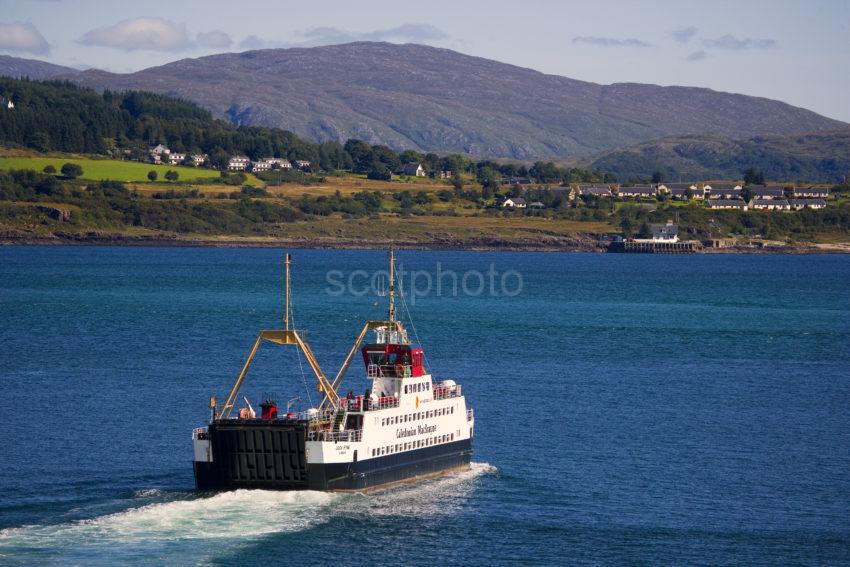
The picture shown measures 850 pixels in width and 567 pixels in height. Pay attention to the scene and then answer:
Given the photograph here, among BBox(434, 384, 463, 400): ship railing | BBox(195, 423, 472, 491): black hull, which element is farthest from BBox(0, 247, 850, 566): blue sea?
BBox(434, 384, 463, 400): ship railing

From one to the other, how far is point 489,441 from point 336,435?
12255 millimetres

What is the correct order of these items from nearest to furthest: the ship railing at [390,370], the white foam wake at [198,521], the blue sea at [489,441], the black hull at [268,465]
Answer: the white foam wake at [198,521], the blue sea at [489,441], the black hull at [268,465], the ship railing at [390,370]

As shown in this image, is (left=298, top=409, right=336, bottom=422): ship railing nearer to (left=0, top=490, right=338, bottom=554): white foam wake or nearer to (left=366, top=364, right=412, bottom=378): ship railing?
(left=0, top=490, right=338, bottom=554): white foam wake

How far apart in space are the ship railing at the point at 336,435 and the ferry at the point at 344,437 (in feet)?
0.10

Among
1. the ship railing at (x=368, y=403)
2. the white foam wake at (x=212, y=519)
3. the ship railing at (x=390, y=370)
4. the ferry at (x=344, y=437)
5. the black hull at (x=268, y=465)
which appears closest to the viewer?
the white foam wake at (x=212, y=519)

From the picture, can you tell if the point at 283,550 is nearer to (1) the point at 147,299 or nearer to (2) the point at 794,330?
(2) the point at 794,330

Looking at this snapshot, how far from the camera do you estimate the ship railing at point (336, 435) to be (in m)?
44.4

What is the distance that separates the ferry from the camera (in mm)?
44531

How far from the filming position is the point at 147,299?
129 metres

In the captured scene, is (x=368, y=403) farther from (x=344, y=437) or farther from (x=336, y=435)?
(x=336, y=435)

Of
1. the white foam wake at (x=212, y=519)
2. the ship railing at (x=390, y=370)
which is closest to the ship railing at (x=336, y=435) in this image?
the white foam wake at (x=212, y=519)

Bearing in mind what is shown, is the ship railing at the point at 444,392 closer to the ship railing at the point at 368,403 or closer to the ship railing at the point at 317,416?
the ship railing at the point at 368,403

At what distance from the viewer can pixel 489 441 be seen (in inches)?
2202

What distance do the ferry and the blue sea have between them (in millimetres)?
678
